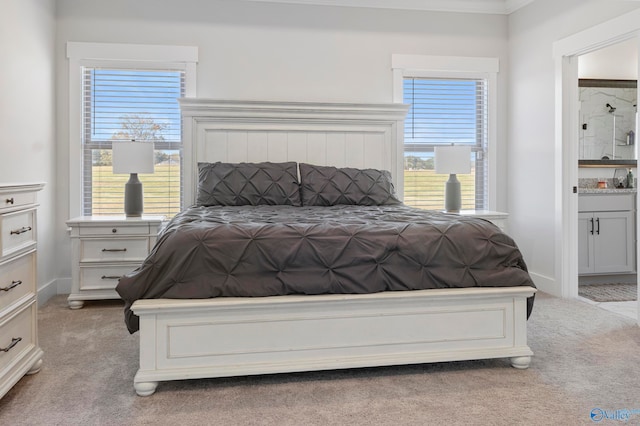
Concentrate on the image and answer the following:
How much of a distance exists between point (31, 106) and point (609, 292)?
4694 mm

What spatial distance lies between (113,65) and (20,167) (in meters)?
1.17

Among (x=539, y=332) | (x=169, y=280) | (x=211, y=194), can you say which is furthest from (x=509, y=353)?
(x=211, y=194)

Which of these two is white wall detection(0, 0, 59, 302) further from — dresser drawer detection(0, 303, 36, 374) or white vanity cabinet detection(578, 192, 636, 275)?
white vanity cabinet detection(578, 192, 636, 275)

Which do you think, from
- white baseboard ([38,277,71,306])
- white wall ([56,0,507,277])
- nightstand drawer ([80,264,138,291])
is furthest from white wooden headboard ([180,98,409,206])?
white baseboard ([38,277,71,306])

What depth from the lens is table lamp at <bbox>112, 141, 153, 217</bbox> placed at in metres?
3.74

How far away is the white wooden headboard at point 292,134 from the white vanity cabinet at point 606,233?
1668mm

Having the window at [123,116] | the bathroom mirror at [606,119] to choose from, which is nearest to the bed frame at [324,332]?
the window at [123,116]

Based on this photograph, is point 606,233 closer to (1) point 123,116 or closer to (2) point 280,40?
(2) point 280,40

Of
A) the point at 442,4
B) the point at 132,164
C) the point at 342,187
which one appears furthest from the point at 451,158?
the point at 132,164

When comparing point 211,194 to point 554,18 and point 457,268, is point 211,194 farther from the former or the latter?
point 554,18

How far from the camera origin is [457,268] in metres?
2.29

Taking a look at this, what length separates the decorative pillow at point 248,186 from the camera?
3.57m

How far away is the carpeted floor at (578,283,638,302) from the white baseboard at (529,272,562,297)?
26cm

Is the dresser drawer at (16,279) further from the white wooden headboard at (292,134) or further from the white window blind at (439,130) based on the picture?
the white window blind at (439,130)
